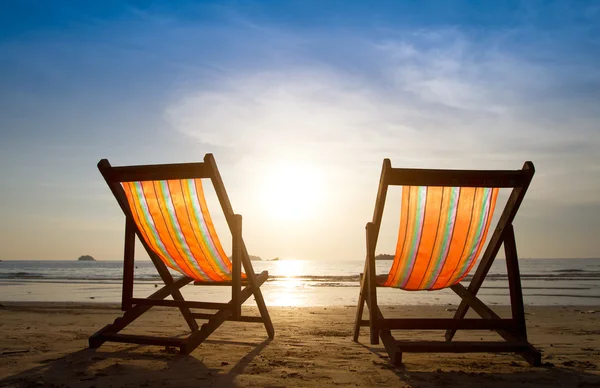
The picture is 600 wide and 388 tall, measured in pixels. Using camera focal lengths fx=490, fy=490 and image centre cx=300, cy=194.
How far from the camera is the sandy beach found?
3.37m

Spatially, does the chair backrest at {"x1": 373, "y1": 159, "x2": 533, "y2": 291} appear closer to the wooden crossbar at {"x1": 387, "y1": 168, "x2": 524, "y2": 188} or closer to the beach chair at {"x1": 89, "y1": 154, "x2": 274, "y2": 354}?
the wooden crossbar at {"x1": 387, "y1": 168, "x2": 524, "y2": 188}

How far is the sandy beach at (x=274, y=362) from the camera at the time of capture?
337 centimetres

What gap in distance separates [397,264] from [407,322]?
0.54m

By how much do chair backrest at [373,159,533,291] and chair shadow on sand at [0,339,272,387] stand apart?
163 centimetres

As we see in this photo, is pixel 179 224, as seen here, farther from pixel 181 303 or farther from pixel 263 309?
pixel 263 309

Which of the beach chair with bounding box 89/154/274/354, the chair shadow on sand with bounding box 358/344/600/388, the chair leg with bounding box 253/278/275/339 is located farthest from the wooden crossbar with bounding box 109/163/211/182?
the chair shadow on sand with bounding box 358/344/600/388

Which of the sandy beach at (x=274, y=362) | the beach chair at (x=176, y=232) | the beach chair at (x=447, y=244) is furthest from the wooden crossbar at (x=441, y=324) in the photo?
the beach chair at (x=176, y=232)

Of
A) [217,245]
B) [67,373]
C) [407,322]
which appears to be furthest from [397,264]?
[67,373]

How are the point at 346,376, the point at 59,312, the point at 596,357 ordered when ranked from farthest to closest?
the point at 59,312 → the point at 596,357 → the point at 346,376

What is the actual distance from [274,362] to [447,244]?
1762 millimetres

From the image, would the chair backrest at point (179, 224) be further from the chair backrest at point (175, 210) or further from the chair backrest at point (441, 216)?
the chair backrest at point (441, 216)

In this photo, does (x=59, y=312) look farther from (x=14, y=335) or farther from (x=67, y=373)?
(x=67, y=373)

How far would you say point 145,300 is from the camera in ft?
14.8

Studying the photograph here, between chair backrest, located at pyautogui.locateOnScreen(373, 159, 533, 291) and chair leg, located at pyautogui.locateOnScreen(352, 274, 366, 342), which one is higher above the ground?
chair backrest, located at pyautogui.locateOnScreen(373, 159, 533, 291)
